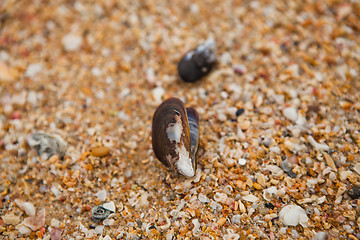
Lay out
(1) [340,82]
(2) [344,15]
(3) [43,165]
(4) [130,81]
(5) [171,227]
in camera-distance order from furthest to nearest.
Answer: (2) [344,15], (4) [130,81], (1) [340,82], (3) [43,165], (5) [171,227]

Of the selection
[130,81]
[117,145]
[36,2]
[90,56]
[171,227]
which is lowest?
[171,227]

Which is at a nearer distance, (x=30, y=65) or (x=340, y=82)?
(x=340, y=82)

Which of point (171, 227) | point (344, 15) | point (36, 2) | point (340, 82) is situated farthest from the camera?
point (36, 2)

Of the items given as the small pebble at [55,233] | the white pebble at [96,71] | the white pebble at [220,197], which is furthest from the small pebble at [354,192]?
the white pebble at [96,71]

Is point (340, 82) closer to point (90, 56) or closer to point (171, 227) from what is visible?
point (171, 227)

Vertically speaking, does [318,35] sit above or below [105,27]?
below

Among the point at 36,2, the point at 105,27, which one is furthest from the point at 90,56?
the point at 36,2
